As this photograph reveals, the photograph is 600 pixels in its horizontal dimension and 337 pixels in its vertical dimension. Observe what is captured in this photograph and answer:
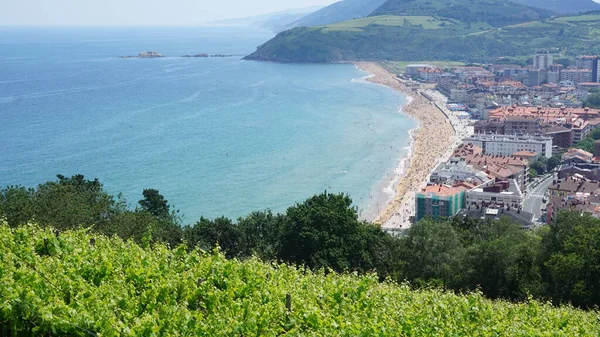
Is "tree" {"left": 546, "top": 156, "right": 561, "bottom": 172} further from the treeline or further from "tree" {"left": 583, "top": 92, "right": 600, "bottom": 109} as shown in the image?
"tree" {"left": 583, "top": 92, "right": 600, "bottom": 109}

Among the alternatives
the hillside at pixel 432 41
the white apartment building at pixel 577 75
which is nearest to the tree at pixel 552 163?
the white apartment building at pixel 577 75

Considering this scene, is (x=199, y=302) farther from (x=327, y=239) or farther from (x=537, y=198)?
(x=537, y=198)

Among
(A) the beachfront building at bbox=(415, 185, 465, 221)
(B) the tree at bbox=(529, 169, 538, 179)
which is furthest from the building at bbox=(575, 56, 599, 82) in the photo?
(A) the beachfront building at bbox=(415, 185, 465, 221)

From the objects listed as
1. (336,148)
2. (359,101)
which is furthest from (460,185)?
(359,101)

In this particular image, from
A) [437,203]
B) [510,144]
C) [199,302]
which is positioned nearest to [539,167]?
[510,144]

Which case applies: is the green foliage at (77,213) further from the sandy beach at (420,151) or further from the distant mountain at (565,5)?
the distant mountain at (565,5)

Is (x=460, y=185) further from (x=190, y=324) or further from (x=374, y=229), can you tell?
(x=190, y=324)
